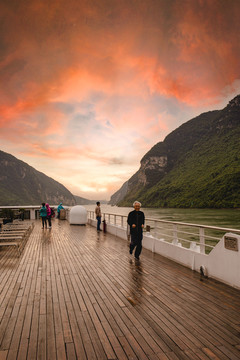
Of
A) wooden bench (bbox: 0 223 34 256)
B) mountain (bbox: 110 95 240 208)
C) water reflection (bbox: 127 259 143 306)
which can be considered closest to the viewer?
water reflection (bbox: 127 259 143 306)

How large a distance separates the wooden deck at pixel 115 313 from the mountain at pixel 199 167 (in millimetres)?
80675

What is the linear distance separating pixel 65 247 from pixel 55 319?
6399 mm

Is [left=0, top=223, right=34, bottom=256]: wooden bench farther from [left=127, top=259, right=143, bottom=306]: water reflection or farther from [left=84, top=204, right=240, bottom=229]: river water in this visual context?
[left=84, top=204, right=240, bottom=229]: river water

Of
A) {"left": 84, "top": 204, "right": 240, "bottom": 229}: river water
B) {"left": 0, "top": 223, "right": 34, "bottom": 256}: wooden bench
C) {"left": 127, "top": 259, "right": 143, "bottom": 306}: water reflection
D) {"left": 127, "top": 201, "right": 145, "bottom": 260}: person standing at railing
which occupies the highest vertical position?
{"left": 127, "top": 201, "right": 145, "bottom": 260}: person standing at railing

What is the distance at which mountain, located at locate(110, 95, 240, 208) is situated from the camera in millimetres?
92250

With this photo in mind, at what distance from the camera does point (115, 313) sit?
349cm

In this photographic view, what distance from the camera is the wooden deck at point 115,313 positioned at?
8.32ft

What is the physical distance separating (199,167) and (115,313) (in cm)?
13598

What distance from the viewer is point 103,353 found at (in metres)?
2.45

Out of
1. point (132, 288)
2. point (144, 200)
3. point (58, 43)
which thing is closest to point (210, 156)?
point (144, 200)

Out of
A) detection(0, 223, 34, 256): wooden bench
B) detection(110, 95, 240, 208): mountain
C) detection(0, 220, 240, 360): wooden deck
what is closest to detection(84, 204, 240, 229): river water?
detection(110, 95, 240, 208): mountain

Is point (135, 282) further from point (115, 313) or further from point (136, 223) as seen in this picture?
point (136, 223)

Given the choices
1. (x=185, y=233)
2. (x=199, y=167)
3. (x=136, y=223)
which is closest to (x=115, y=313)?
(x=136, y=223)

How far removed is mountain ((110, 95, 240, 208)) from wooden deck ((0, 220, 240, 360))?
80.7 metres
